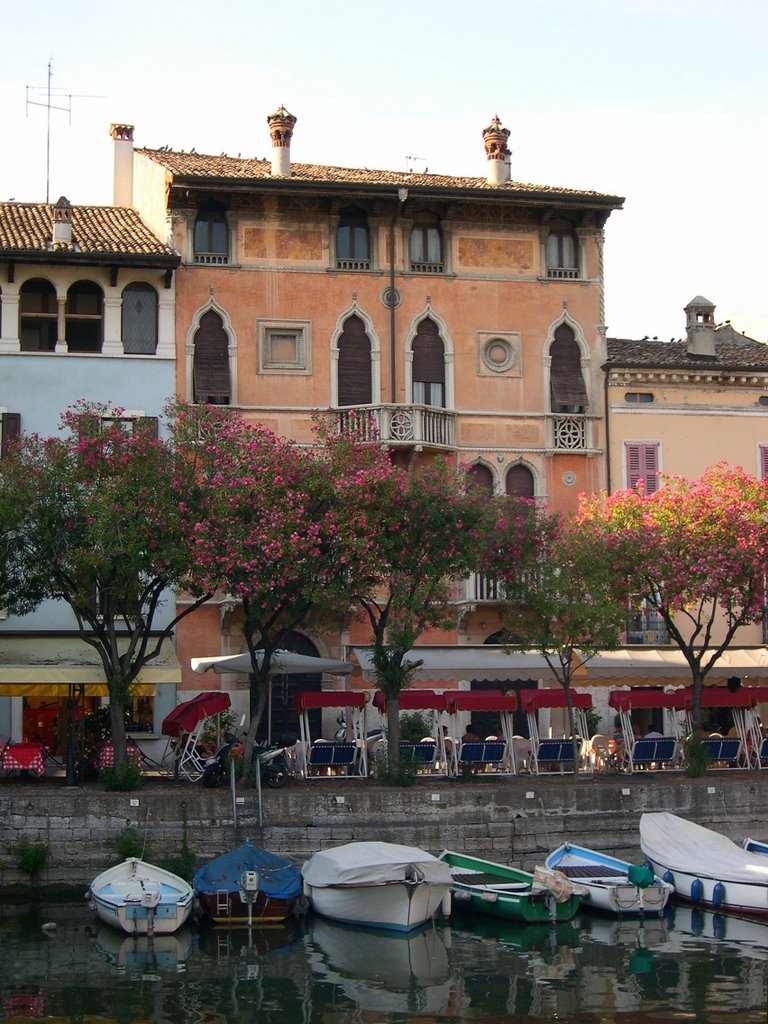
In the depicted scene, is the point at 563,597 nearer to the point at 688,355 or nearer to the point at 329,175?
the point at 688,355

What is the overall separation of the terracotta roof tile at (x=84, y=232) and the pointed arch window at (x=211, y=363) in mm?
2206

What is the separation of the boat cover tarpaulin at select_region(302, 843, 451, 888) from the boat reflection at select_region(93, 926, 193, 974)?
270 centimetres

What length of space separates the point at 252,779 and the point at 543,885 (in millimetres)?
7347

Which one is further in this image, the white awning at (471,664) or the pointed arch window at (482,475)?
the pointed arch window at (482,475)

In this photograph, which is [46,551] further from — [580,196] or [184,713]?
[580,196]

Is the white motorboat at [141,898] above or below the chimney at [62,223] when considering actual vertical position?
below

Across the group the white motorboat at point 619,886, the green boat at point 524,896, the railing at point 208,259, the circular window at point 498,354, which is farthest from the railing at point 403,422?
the green boat at point 524,896

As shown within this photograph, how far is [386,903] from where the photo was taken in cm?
2844

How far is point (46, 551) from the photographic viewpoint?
32969 millimetres

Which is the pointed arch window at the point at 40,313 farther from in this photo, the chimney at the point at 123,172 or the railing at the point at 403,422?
the railing at the point at 403,422

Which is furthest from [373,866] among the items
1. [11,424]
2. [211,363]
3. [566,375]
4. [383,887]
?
[566,375]

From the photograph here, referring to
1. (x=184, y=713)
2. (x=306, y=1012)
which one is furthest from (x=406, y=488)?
(x=306, y=1012)

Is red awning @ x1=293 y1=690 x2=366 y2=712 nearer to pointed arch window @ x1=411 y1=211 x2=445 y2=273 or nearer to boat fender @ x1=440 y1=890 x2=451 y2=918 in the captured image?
boat fender @ x1=440 y1=890 x2=451 y2=918

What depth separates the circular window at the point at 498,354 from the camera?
146ft
